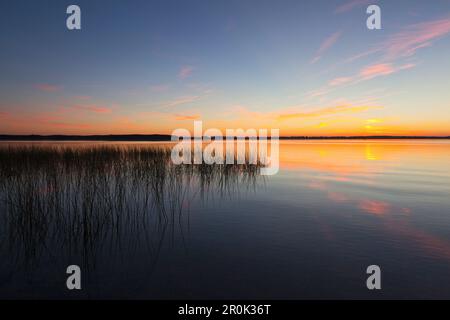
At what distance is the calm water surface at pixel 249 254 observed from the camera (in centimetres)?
405

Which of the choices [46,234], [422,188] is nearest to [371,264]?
[46,234]

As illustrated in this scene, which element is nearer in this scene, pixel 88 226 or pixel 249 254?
pixel 249 254

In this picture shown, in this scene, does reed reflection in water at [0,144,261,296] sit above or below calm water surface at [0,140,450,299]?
above

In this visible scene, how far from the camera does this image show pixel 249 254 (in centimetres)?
518

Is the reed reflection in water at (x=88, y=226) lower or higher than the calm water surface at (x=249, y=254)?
higher

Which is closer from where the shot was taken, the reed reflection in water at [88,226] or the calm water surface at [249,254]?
the calm water surface at [249,254]

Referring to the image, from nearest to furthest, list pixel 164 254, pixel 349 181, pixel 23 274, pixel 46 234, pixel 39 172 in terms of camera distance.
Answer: pixel 23 274
pixel 164 254
pixel 46 234
pixel 39 172
pixel 349 181

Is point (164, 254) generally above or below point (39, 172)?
below

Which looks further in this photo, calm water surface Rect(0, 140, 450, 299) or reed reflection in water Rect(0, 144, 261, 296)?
reed reflection in water Rect(0, 144, 261, 296)

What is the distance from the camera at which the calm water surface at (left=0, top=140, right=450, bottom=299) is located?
4051 millimetres

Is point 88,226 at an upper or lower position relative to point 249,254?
upper
